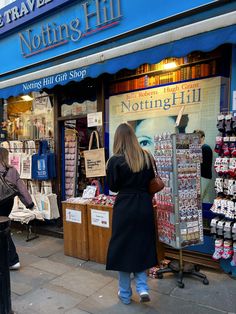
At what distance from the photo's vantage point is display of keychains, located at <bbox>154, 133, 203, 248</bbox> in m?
3.52

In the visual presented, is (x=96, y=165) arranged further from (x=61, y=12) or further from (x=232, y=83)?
(x=61, y=12)

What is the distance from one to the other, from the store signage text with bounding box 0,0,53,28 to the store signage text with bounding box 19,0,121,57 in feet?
1.19

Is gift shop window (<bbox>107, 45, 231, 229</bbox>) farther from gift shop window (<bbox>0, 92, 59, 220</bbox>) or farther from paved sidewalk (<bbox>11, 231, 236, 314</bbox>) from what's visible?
gift shop window (<bbox>0, 92, 59, 220</bbox>)

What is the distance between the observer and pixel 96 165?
527 centimetres

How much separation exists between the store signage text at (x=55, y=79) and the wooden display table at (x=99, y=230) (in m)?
2.02

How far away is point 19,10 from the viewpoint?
6598 mm

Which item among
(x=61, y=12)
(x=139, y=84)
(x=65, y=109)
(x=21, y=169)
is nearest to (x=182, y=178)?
(x=139, y=84)

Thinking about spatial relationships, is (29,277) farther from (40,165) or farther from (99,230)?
(40,165)

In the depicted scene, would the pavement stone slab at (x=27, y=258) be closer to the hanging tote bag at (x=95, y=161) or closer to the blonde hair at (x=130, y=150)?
the hanging tote bag at (x=95, y=161)

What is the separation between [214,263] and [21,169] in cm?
418

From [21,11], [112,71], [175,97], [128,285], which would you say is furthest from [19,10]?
[128,285]

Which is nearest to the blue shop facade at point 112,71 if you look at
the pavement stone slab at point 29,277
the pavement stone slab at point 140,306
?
the pavement stone slab at point 140,306

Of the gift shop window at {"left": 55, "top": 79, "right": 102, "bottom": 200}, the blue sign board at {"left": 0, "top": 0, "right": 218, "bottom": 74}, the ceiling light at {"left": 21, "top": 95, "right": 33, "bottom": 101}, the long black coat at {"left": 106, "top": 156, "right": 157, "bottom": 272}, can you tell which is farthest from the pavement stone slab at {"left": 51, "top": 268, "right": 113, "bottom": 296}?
the ceiling light at {"left": 21, "top": 95, "right": 33, "bottom": 101}

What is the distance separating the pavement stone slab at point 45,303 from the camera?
3.19 meters
